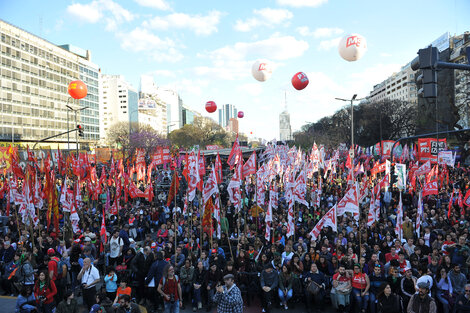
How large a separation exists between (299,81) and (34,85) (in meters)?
68.1

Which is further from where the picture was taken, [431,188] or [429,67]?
[431,188]

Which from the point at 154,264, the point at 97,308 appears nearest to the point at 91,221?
the point at 154,264

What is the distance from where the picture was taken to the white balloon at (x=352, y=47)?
43.8 feet

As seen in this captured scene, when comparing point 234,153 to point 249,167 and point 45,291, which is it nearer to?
point 249,167

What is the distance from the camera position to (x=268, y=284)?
28.0ft

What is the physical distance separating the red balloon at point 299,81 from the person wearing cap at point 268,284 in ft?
38.3

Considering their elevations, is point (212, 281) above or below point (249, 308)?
above

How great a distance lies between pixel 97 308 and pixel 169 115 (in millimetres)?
183440

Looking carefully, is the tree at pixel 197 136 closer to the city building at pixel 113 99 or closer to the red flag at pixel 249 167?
the city building at pixel 113 99

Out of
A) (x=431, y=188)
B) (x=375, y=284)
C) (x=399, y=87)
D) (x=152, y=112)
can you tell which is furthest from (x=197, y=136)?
(x=152, y=112)

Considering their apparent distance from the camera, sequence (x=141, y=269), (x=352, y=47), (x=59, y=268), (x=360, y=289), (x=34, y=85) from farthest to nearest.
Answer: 1. (x=34, y=85)
2. (x=352, y=47)
3. (x=141, y=269)
4. (x=59, y=268)
5. (x=360, y=289)

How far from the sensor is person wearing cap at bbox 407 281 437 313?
646cm

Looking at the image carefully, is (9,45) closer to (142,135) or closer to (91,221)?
(142,135)

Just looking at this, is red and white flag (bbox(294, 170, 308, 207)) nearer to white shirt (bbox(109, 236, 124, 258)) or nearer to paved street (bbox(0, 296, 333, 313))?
paved street (bbox(0, 296, 333, 313))
